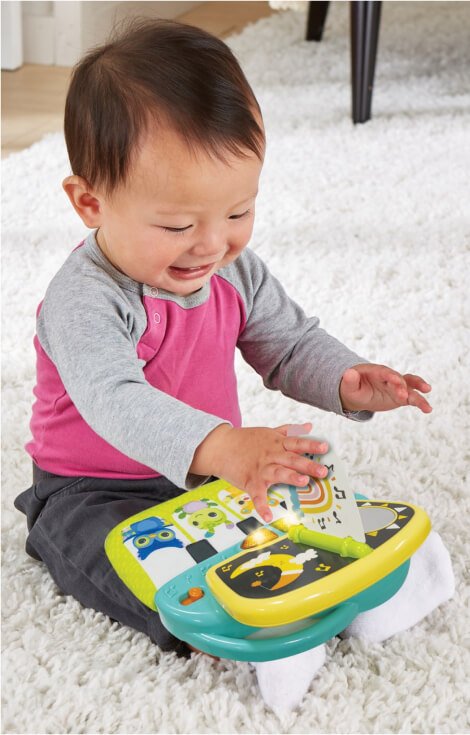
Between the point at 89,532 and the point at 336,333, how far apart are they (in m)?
0.56

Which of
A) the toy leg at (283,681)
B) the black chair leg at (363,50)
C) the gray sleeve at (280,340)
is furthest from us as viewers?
the black chair leg at (363,50)

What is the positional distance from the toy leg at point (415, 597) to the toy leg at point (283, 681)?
0.24 ft

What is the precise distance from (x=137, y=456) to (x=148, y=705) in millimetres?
184

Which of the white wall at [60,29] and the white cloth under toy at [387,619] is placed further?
the white wall at [60,29]

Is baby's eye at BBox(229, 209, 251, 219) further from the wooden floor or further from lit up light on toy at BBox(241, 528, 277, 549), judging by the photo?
the wooden floor

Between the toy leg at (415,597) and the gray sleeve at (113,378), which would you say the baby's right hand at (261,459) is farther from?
the toy leg at (415,597)

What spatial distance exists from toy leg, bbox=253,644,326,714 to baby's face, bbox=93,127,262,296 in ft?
1.04

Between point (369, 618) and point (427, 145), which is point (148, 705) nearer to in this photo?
point (369, 618)

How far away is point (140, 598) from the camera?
2.50ft

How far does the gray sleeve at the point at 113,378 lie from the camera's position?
686 mm

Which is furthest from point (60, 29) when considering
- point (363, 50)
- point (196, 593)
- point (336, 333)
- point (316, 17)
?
point (196, 593)

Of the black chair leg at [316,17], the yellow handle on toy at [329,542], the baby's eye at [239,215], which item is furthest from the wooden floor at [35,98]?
the yellow handle on toy at [329,542]

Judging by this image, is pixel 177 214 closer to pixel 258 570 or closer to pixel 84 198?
pixel 84 198

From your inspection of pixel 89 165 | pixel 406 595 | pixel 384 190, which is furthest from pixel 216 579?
pixel 384 190
